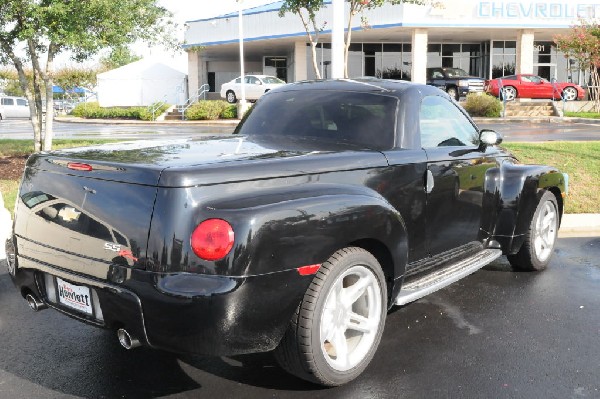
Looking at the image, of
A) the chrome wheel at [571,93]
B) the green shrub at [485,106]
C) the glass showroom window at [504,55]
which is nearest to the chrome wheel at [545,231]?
the green shrub at [485,106]

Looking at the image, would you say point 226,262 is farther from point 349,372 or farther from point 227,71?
point 227,71

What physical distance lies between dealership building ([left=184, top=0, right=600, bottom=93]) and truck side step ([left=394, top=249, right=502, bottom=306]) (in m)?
28.8

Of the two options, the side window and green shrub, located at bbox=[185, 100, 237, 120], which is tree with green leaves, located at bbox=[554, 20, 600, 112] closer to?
green shrub, located at bbox=[185, 100, 237, 120]

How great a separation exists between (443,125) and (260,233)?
229 centimetres

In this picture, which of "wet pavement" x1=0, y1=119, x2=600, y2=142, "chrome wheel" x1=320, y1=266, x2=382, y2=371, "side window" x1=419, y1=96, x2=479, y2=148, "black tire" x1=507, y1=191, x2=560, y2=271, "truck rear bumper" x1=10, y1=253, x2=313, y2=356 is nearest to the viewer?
"truck rear bumper" x1=10, y1=253, x2=313, y2=356

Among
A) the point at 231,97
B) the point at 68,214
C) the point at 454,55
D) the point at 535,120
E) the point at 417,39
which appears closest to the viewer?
the point at 68,214

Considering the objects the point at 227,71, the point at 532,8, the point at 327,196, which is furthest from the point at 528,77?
the point at 327,196

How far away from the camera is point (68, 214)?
3.17 metres

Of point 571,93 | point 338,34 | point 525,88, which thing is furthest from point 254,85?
point 338,34

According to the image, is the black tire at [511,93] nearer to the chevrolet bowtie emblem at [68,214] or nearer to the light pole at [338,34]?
the light pole at [338,34]

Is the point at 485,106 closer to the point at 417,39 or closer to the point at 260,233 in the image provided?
the point at 417,39

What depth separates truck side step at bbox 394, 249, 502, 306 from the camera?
3831 mm

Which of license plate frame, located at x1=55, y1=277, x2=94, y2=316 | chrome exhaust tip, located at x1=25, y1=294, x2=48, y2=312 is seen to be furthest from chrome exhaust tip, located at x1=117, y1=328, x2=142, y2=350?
chrome exhaust tip, located at x1=25, y1=294, x2=48, y2=312

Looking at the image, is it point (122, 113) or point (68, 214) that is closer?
point (68, 214)
